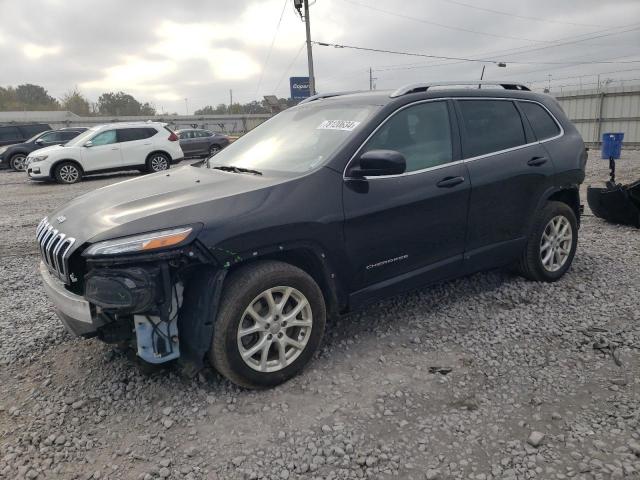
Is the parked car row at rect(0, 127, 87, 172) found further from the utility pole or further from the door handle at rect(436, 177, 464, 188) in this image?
the door handle at rect(436, 177, 464, 188)

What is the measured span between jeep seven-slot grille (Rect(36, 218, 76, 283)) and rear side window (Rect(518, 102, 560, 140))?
12.5 feet

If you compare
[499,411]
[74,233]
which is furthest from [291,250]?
[499,411]

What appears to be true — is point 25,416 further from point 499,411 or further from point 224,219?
point 499,411

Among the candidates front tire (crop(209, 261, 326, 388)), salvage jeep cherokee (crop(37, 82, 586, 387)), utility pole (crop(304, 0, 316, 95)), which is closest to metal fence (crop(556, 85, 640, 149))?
utility pole (crop(304, 0, 316, 95))

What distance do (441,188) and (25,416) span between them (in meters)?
3.03

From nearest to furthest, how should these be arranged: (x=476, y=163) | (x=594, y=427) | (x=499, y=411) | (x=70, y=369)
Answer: (x=594, y=427), (x=499, y=411), (x=70, y=369), (x=476, y=163)

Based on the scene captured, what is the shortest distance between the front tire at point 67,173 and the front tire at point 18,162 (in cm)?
649

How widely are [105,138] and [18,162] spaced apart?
23.4 feet

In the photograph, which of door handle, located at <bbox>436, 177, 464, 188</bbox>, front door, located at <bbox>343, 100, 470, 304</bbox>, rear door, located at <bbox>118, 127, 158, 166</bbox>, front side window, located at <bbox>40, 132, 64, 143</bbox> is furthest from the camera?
front side window, located at <bbox>40, 132, 64, 143</bbox>

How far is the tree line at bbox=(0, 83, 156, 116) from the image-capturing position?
68544 mm

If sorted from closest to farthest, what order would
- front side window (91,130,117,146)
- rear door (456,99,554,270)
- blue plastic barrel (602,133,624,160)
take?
rear door (456,99,554,270)
blue plastic barrel (602,133,624,160)
front side window (91,130,117,146)

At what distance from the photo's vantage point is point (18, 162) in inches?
748

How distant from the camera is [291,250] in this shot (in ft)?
9.73

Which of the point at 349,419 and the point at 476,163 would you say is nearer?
the point at 349,419
